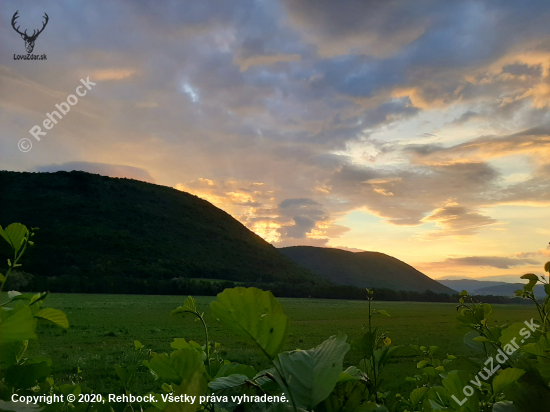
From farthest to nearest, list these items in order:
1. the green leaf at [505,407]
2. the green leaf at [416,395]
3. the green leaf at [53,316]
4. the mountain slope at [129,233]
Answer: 1. the mountain slope at [129,233]
2. the green leaf at [416,395]
3. the green leaf at [53,316]
4. the green leaf at [505,407]

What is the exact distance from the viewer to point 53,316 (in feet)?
2.37

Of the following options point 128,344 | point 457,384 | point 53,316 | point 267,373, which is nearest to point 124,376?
point 53,316

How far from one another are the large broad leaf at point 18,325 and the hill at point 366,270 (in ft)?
327

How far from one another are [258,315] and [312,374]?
0.15 metres

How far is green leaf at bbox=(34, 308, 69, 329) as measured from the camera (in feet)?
2.24

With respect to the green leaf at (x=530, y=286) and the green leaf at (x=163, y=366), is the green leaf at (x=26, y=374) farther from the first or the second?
the green leaf at (x=530, y=286)

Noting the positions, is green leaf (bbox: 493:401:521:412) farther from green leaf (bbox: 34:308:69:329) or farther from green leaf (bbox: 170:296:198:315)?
green leaf (bbox: 34:308:69:329)

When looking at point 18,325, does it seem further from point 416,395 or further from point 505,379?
point 416,395

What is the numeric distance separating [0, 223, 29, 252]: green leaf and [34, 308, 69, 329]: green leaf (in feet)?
0.65

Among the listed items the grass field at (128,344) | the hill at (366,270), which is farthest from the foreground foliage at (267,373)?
the hill at (366,270)

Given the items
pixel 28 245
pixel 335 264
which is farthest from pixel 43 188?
pixel 28 245

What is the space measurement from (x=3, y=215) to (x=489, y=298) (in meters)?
96.4

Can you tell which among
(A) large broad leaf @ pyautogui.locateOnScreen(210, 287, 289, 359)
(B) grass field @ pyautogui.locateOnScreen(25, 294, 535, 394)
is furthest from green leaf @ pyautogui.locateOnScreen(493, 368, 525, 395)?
(B) grass field @ pyautogui.locateOnScreen(25, 294, 535, 394)

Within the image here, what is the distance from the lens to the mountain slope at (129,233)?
217 feet
